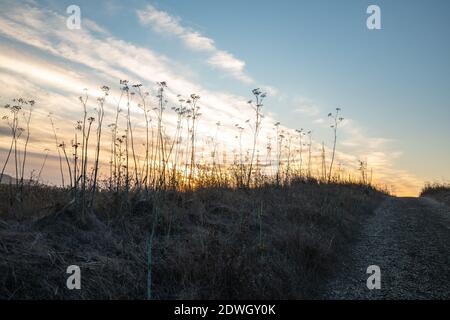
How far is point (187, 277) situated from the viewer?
5.51 metres

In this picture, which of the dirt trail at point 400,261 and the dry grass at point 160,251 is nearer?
the dry grass at point 160,251

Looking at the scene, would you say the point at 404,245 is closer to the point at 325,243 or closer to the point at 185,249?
the point at 325,243

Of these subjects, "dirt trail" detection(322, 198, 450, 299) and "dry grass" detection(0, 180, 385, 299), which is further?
"dirt trail" detection(322, 198, 450, 299)

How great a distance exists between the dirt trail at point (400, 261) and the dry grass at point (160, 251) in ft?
1.46

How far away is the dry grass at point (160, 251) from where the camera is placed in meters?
4.86

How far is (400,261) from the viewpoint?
824 cm

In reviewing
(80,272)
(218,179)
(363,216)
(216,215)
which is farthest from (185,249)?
(363,216)

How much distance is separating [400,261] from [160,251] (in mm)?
5202

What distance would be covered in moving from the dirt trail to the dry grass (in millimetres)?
446

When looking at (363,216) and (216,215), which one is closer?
(216,215)

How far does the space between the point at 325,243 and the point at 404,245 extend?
283 centimetres

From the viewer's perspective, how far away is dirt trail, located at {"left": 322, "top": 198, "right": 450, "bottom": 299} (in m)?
6.42

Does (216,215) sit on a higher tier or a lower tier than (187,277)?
higher

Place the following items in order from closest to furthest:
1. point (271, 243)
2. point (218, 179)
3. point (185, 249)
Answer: point (185, 249)
point (271, 243)
point (218, 179)
